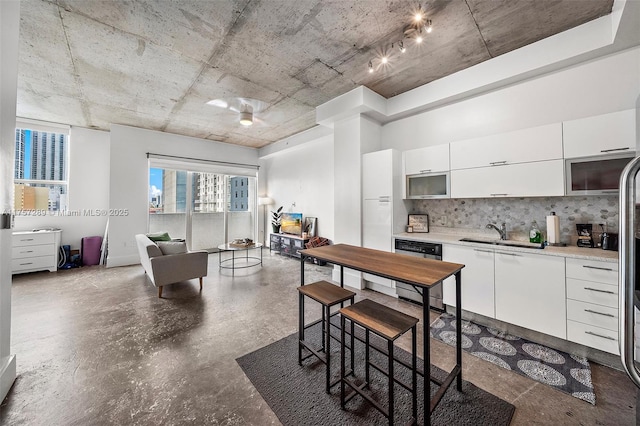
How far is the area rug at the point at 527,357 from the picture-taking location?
69.0 inches

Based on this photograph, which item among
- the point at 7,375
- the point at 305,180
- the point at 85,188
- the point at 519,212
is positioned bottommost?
the point at 7,375

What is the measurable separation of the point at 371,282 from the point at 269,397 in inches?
92.0

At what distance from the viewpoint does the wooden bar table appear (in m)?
1.35

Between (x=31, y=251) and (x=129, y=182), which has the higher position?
(x=129, y=182)

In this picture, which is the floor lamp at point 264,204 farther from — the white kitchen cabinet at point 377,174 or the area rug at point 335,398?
the area rug at point 335,398

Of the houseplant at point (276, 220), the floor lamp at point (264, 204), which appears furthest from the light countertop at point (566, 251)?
the floor lamp at point (264, 204)

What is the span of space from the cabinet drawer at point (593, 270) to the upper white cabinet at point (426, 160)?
153cm

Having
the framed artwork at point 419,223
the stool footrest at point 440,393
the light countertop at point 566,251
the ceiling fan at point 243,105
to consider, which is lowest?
the stool footrest at point 440,393

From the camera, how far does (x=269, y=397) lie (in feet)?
5.42

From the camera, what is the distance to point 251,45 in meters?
2.52

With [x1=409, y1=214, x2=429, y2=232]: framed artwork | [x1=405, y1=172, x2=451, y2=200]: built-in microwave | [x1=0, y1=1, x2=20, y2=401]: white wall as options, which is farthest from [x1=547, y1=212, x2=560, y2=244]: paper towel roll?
[x1=0, y1=1, x2=20, y2=401]: white wall

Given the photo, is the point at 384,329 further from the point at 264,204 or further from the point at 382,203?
the point at 264,204

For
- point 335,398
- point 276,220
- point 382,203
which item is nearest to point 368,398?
point 335,398

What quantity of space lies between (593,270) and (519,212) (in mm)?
962
